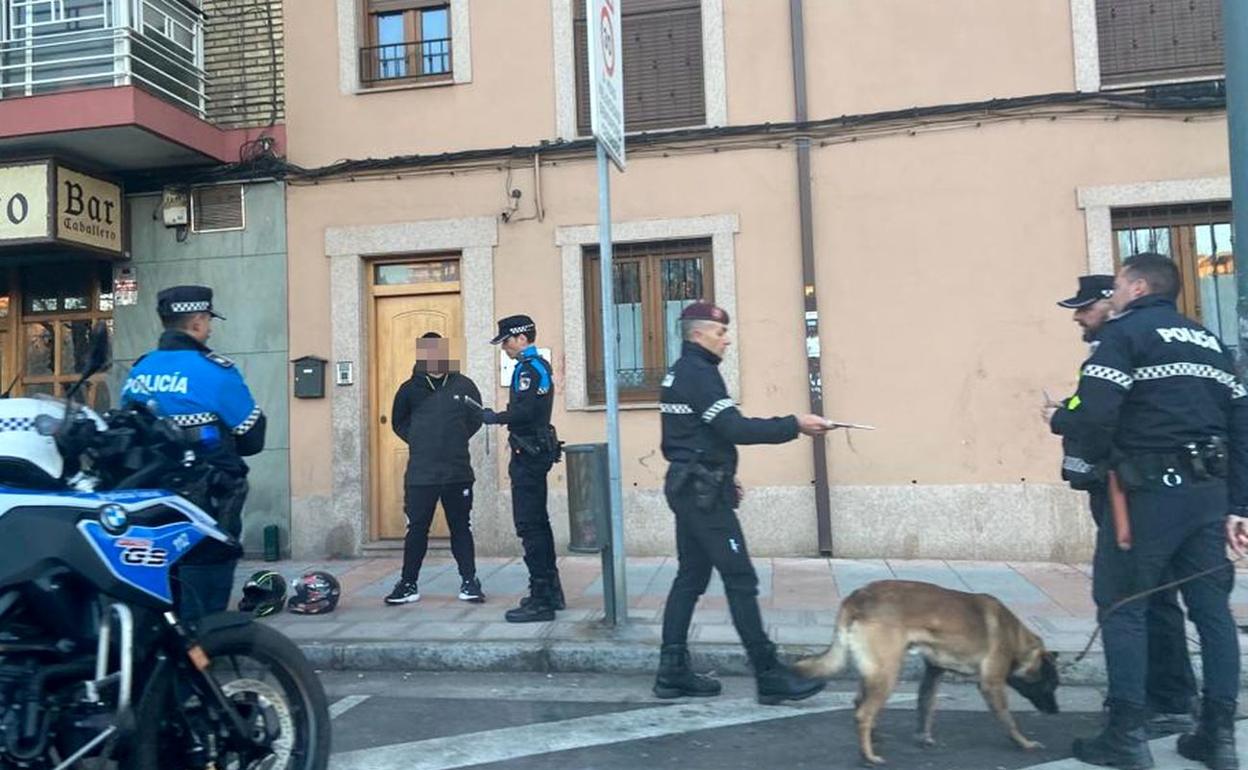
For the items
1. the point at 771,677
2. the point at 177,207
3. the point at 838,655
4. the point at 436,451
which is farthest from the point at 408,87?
the point at 838,655

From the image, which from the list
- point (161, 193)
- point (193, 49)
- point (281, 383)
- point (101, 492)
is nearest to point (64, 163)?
point (161, 193)

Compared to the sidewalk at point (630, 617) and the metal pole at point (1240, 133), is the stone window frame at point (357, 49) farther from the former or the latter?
the metal pole at point (1240, 133)

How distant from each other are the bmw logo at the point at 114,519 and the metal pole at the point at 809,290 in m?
6.18

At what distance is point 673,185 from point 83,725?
6710mm

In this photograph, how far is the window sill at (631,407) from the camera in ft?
28.9

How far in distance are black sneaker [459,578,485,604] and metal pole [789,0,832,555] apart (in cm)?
301

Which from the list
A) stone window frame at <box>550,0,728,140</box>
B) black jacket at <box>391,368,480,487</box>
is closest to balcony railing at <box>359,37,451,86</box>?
stone window frame at <box>550,0,728,140</box>

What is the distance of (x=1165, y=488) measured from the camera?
13.5 ft

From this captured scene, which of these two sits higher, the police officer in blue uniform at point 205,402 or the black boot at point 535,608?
the police officer in blue uniform at point 205,402

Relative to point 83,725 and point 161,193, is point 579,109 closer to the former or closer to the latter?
point 161,193

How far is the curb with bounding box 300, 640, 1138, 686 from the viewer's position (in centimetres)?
575

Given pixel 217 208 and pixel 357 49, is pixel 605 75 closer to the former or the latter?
pixel 357 49

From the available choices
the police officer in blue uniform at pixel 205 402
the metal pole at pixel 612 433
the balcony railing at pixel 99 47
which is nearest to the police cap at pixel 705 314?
the metal pole at pixel 612 433

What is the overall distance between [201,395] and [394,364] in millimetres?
5309
